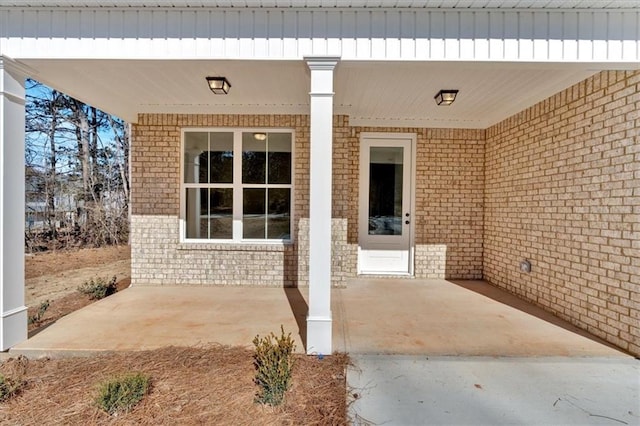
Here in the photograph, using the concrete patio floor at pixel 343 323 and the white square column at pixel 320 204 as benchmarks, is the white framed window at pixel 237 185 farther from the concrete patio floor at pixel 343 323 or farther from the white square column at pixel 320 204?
the white square column at pixel 320 204

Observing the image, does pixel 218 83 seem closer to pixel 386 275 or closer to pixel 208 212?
pixel 208 212

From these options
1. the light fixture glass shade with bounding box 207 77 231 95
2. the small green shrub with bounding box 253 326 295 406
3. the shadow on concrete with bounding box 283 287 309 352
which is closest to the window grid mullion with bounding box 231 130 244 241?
the shadow on concrete with bounding box 283 287 309 352

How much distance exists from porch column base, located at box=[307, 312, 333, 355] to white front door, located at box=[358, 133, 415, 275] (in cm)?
297

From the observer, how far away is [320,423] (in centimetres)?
205

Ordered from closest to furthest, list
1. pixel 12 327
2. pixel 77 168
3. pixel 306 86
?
pixel 12 327 < pixel 306 86 < pixel 77 168

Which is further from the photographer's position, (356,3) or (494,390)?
(356,3)

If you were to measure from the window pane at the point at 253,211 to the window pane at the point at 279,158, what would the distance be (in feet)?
1.04

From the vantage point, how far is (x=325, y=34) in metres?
2.87

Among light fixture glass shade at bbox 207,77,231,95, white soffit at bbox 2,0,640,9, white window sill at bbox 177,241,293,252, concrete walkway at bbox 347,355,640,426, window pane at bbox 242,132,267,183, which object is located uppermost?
white soffit at bbox 2,0,640,9

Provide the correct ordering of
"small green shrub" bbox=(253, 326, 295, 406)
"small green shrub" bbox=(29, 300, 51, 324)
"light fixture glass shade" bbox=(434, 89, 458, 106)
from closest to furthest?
"small green shrub" bbox=(253, 326, 295, 406) < "small green shrub" bbox=(29, 300, 51, 324) < "light fixture glass shade" bbox=(434, 89, 458, 106)

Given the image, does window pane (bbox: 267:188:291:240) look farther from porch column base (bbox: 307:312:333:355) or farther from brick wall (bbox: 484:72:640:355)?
brick wall (bbox: 484:72:640:355)

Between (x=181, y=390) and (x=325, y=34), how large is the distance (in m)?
3.10

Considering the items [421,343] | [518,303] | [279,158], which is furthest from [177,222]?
[518,303]

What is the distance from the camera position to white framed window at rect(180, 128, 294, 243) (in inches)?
211
